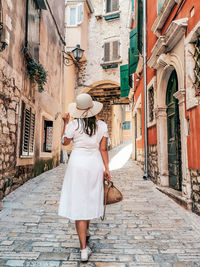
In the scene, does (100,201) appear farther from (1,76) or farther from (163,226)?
(1,76)

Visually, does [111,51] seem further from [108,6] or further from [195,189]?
[195,189]

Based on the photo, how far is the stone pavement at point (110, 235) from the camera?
2.33 meters

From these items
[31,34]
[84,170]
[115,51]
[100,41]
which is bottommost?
[84,170]

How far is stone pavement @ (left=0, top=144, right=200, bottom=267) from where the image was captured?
2328 mm

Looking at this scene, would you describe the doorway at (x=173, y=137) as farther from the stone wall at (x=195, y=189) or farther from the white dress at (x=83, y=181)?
the white dress at (x=83, y=181)

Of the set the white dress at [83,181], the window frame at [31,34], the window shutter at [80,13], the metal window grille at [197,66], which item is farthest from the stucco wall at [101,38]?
the white dress at [83,181]

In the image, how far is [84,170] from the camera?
7.82ft

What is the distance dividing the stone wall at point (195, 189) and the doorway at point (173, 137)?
48.6 inches

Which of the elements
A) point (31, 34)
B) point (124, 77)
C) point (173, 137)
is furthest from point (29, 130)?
point (124, 77)

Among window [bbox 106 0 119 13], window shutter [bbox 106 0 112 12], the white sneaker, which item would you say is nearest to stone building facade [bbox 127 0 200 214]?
the white sneaker

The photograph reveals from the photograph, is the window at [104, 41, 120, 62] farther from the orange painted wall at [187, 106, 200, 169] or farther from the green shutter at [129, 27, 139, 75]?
the orange painted wall at [187, 106, 200, 169]

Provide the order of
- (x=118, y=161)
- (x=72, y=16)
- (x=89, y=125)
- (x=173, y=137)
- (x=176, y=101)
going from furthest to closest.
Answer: (x=72, y=16)
(x=118, y=161)
(x=173, y=137)
(x=176, y=101)
(x=89, y=125)

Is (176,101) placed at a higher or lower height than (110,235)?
higher

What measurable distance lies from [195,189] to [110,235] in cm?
160
